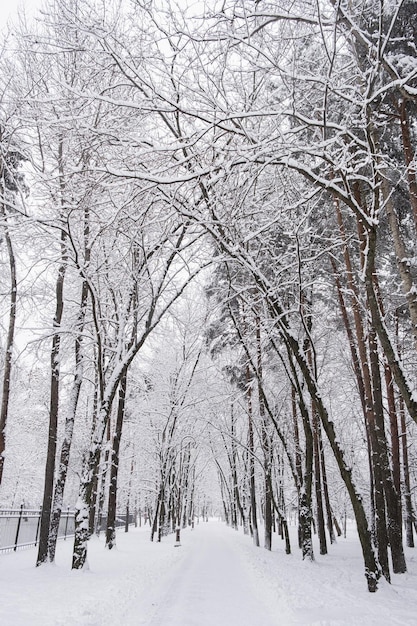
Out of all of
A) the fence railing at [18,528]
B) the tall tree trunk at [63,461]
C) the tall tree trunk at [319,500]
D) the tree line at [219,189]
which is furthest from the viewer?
the tall tree trunk at [319,500]

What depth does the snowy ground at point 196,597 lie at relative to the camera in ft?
18.3

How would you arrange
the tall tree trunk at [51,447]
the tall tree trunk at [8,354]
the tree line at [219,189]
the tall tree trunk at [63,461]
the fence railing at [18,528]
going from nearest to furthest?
the tree line at [219,189] → the tall tree trunk at [51,447] → the tall tree trunk at [63,461] → the tall tree trunk at [8,354] → the fence railing at [18,528]

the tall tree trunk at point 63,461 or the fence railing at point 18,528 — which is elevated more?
the tall tree trunk at point 63,461

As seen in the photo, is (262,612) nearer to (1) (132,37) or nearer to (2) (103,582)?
(2) (103,582)

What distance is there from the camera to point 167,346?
26.2 metres

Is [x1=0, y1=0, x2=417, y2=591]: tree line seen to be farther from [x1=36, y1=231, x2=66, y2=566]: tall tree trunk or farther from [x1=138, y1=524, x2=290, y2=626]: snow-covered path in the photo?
[x1=138, y1=524, x2=290, y2=626]: snow-covered path

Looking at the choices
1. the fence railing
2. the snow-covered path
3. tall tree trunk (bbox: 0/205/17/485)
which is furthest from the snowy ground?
tall tree trunk (bbox: 0/205/17/485)

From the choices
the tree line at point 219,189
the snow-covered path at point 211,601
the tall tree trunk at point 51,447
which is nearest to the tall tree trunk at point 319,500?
the tree line at point 219,189

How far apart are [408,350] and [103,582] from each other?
490 inches

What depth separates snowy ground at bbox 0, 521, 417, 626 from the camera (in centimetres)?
558

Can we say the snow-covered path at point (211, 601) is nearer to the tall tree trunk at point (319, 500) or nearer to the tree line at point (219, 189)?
the tree line at point (219, 189)

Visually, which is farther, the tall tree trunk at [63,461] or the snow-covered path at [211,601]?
the tall tree trunk at [63,461]

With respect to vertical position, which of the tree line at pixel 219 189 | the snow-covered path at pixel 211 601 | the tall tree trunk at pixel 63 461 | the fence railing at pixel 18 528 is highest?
the tree line at pixel 219 189

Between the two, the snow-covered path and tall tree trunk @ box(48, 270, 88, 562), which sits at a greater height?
tall tree trunk @ box(48, 270, 88, 562)
